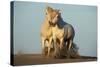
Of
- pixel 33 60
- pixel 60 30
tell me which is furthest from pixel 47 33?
pixel 33 60

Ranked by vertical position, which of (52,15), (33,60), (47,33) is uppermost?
(52,15)

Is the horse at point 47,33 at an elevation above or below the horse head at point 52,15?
below

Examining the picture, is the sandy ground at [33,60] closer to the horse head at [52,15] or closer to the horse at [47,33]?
the horse at [47,33]

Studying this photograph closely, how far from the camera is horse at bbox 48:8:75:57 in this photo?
259 centimetres

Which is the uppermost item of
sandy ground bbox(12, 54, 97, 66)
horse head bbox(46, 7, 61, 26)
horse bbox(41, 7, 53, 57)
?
horse head bbox(46, 7, 61, 26)

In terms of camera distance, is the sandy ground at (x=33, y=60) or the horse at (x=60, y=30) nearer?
the sandy ground at (x=33, y=60)

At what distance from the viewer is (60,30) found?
262 cm

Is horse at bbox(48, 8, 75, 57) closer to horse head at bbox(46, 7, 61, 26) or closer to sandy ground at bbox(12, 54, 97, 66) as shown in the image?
horse head at bbox(46, 7, 61, 26)

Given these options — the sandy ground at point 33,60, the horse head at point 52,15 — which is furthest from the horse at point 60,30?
the sandy ground at point 33,60

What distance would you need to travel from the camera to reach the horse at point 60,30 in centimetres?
259

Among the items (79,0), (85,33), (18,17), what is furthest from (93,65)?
(18,17)

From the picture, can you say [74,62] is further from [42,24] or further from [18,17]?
[18,17]

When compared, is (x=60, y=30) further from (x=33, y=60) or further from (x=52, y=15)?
(x=33, y=60)

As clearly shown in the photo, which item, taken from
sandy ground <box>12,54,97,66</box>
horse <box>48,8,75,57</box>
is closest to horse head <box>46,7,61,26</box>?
horse <box>48,8,75,57</box>
